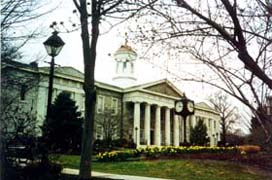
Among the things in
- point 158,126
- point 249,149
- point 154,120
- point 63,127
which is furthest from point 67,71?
point 154,120

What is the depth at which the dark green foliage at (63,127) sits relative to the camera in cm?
368

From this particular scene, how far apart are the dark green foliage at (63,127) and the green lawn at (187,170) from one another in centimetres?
20

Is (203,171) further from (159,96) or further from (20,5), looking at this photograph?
(159,96)

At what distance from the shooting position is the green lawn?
185 inches

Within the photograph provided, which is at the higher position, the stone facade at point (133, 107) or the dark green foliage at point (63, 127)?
the stone facade at point (133, 107)

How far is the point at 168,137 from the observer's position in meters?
16.9

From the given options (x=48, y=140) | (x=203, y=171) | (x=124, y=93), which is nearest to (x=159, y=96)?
(x=124, y=93)

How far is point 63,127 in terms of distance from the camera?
4344mm

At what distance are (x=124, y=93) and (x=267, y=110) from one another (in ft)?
34.2

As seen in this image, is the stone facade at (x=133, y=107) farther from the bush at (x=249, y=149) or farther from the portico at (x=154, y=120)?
the bush at (x=249, y=149)

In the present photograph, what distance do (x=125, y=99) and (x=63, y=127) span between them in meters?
8.33

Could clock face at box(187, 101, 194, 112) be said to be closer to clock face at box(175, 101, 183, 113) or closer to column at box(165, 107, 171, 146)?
clock face at box(175, 101, 183, 113)

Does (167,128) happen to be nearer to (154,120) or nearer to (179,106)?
(154,120)

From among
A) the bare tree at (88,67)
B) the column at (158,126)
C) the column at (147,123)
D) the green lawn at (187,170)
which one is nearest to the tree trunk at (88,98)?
the bare tree at (88,67)
